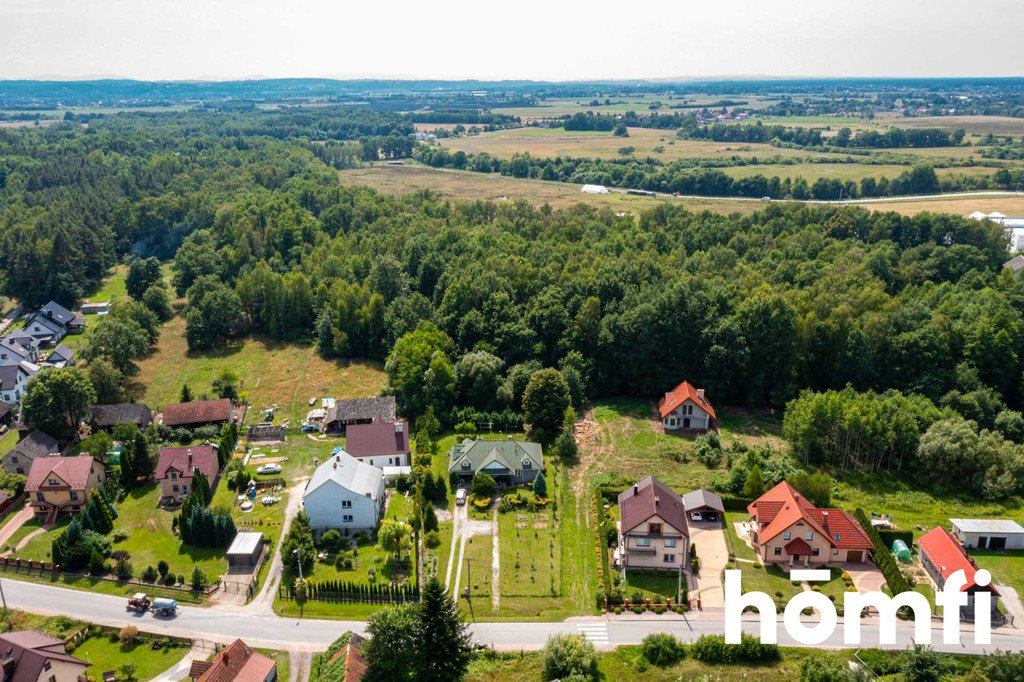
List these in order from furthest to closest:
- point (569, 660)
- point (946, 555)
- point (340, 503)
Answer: point (340, 503), point (946, 555), point (569, 660)

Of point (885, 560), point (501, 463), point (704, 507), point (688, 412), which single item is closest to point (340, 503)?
point (501, 463)

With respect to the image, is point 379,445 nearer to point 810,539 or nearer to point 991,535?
point 810,539

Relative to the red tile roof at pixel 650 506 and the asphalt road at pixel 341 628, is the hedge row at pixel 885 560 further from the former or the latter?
the red tile roof at pixel 650 506

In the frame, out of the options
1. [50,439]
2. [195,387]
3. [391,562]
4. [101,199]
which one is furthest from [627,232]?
[101,199]

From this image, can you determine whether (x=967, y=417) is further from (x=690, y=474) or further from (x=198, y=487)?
(x=198, y=487)

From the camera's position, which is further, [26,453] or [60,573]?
[26,453]
